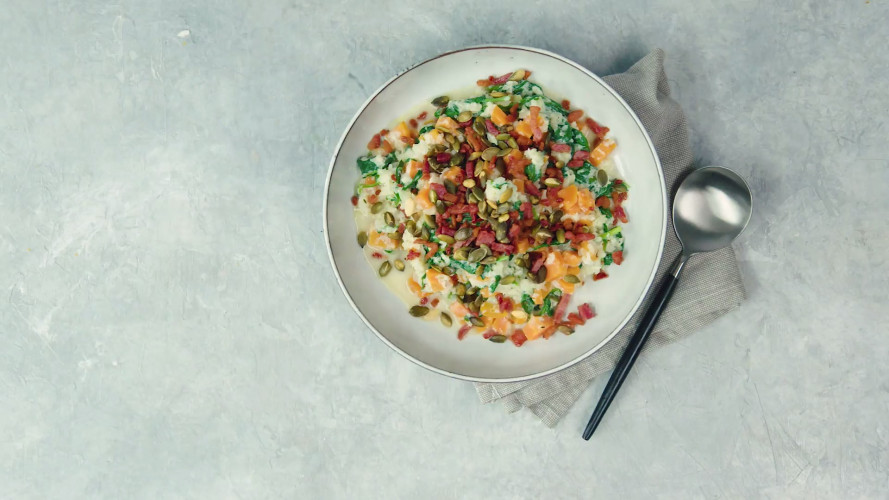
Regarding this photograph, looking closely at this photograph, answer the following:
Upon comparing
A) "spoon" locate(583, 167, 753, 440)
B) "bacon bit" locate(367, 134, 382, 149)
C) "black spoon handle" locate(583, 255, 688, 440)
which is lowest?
"black spoon handle" locate(583, 255, 688, 440)

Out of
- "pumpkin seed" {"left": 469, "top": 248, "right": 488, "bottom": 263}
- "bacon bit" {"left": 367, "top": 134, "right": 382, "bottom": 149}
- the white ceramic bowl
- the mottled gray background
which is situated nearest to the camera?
"pumpkin seed" {"left": 469, "top": 248, "right": 488, "bottom": 263}

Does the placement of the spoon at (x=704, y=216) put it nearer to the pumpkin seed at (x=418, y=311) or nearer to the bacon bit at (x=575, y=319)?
the bacon bit at (x=575, y=319)

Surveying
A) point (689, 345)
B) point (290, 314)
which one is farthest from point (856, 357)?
point (290, 314)

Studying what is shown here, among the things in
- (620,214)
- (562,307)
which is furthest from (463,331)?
(620,214)

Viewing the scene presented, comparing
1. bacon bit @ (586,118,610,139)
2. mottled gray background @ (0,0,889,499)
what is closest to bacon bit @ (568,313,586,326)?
mottled gray background @ (0,0,889,499)

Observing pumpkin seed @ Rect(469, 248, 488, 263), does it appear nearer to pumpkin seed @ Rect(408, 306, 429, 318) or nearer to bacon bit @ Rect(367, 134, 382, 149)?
pumpkin seed @ Rect(408, 306, 429, 318)

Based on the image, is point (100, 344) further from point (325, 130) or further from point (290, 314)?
point (325, 130)

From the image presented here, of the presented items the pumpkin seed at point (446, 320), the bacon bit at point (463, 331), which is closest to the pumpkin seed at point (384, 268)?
the pumpkin seed at point (446, 320)
